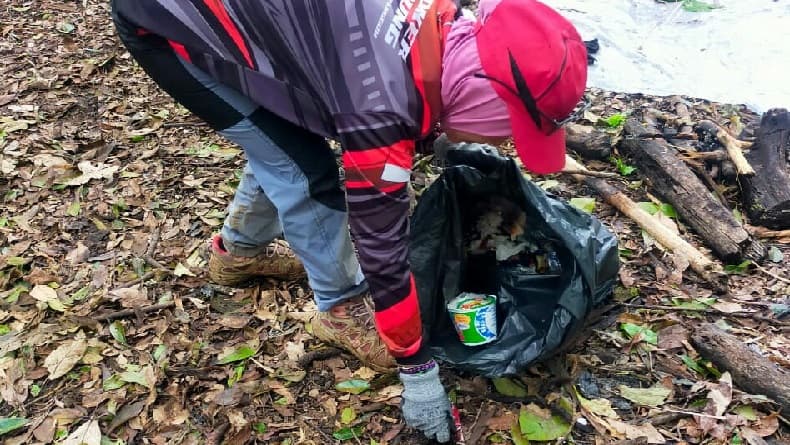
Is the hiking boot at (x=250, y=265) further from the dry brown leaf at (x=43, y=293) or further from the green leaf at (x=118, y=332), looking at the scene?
the dry brown leaf at (x=43, y=293)

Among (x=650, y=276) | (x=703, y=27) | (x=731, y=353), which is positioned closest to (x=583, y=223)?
(x=650, y=276)

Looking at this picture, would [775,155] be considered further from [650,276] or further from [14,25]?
[14,25]

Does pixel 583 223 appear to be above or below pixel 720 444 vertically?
above

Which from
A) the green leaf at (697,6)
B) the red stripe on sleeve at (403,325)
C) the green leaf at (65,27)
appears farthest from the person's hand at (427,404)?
the green leaf at (65,27)

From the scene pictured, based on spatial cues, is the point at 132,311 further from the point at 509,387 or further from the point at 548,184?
the point at 548,184

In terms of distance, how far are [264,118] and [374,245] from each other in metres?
0.51

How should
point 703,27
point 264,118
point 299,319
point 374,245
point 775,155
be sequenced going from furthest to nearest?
point 703,27
point 775,155
point 299,319
point 264,118
point 374,245

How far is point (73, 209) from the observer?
2967 mm

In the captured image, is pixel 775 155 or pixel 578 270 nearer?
pixel 578 270

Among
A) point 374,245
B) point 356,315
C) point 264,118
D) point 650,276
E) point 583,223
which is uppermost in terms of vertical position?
point 264,118

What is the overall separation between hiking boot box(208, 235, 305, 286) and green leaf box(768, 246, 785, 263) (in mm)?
1820

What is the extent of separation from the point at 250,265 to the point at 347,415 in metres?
0.71

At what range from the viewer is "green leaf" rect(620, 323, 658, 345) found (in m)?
2.24

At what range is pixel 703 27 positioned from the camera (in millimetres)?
4141
